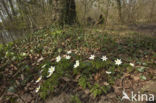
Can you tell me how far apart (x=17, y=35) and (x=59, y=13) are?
270 centimetres

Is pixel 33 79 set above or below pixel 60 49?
below

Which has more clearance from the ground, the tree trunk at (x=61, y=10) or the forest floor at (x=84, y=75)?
the tree trunk at (x=61, y=10)

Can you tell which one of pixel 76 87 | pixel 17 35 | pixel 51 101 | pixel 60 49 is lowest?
pixel 51 101

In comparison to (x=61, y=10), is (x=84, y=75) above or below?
below

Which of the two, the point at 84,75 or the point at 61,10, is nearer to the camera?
the point at 84,75

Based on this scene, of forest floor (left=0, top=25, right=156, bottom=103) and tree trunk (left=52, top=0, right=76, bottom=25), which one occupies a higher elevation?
tree trunk (left=52, top=0, right=76, bottom=25)

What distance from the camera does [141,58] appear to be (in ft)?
7.46

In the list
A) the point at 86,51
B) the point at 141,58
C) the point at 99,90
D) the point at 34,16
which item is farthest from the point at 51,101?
the point at 34,16

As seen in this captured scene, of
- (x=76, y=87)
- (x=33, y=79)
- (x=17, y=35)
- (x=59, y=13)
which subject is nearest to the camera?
(x=76, y=87)

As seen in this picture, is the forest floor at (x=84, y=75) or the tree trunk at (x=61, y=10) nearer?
the forest floor at (x=84, y=75)

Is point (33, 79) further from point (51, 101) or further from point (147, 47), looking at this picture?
point (147, 47)

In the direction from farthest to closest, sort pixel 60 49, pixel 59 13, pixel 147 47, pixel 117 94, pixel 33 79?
1. pixel 59 13
2. pixel 60 49
3. pixel 147 47
4. pixel 33 79
5. pixel 117 94

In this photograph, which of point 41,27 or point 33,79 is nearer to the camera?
point 33,79

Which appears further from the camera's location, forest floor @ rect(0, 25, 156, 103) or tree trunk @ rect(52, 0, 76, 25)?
tree trunk @ rect(52, 0, 76, 25)
